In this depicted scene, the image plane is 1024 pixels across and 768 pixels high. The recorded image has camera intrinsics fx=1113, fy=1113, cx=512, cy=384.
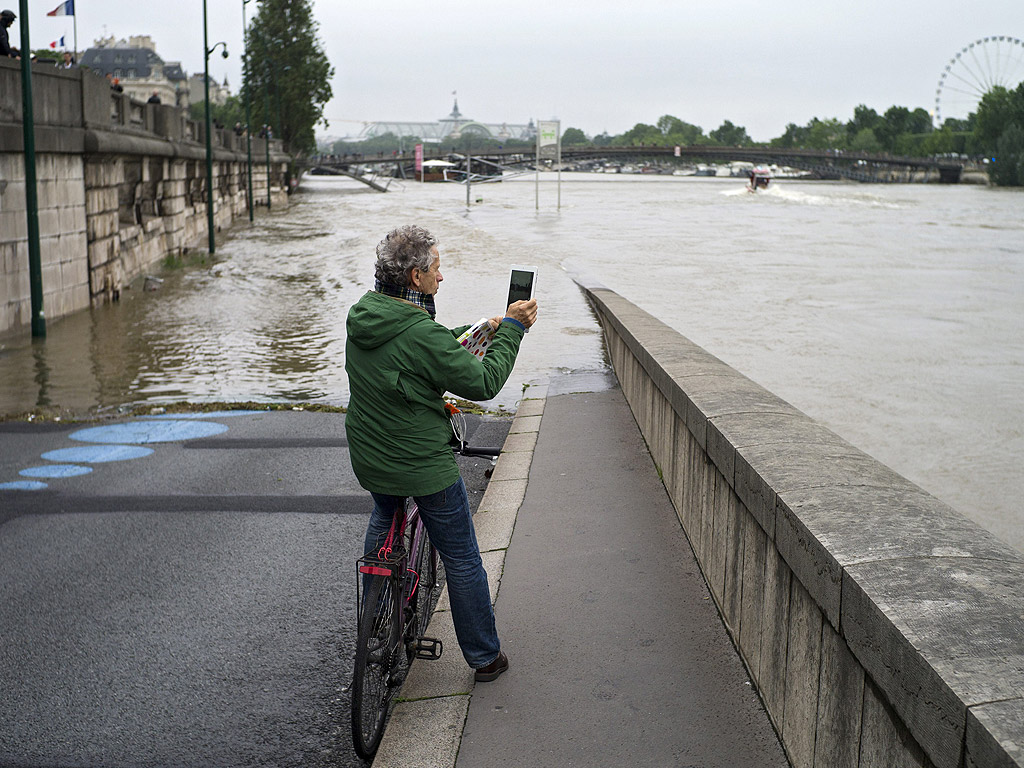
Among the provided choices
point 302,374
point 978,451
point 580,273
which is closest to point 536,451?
point 978,451

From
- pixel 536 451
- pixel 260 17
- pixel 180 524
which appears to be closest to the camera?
pixel 180 524

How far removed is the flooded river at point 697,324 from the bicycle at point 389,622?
564cm

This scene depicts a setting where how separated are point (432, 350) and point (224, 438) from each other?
609 centimetres

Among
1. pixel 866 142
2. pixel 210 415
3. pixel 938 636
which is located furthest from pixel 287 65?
pixel 866 142

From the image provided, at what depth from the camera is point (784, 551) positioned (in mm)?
3158

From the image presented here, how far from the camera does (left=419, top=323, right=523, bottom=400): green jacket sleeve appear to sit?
133 inches

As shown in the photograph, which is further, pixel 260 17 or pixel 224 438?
pixel 260 17

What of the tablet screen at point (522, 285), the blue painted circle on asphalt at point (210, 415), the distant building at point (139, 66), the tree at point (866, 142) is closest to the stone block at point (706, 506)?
the tablet screen at point (522, 285)

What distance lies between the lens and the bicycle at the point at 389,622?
3.37 meters

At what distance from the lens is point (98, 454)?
838 centimetres

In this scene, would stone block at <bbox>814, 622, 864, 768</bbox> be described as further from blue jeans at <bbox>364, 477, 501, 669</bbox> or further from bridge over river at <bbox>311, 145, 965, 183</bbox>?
bridge over river at <bbox>311, 145, 965, 183</bbox>

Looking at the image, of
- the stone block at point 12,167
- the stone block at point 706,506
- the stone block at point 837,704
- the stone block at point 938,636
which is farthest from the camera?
the stone block at point 12,167

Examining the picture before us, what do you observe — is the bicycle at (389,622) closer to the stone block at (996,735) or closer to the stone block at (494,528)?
the stone block at (494,528)

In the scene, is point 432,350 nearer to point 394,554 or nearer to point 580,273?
point 394,554
